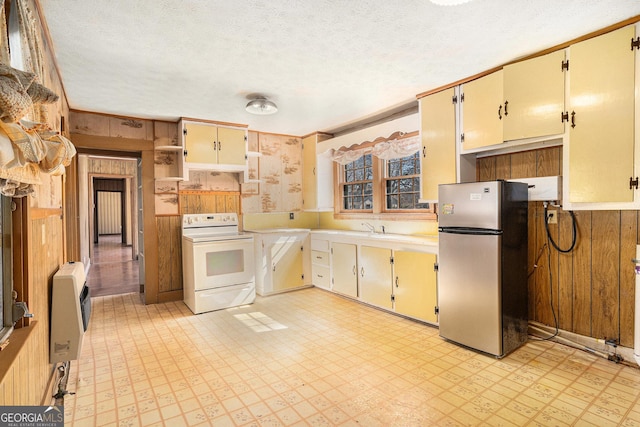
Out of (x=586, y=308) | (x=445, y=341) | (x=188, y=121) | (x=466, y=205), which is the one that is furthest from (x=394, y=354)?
(x=188, y=121)

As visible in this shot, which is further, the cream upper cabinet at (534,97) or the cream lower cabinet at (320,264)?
the cream lower cabinet at (320,264)

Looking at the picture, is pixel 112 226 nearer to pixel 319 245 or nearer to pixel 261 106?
pixel 319 245

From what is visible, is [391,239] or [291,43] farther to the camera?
[391,239]

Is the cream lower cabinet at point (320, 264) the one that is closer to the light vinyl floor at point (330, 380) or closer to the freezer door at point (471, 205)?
the light vinyl floor at point (330, 380)

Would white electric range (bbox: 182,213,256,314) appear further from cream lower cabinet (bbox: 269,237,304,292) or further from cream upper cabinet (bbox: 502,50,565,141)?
cream upper cabinet (bbox: 502,50,565,141)

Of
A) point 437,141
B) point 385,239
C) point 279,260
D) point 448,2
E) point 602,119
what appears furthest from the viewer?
point 279,260

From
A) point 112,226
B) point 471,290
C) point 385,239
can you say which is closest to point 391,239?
point 385,239

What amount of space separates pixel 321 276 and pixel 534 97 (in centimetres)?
339

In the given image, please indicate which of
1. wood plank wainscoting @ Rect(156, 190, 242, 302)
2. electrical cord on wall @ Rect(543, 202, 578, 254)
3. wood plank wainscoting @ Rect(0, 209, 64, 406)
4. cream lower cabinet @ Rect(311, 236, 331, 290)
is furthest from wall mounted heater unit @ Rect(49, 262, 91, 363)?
electrical cord on wall @ Rect(543, 202, 578, 254)

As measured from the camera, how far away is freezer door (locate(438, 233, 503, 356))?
8.75 feet

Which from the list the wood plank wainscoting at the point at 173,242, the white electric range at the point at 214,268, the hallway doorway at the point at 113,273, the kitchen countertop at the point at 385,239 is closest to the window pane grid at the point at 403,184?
the kitchen countertop at the point at 385,239

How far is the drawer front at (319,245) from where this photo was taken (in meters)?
4.77

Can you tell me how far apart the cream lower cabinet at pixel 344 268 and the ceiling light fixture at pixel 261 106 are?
197cm

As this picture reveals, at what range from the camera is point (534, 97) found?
2693 mm
